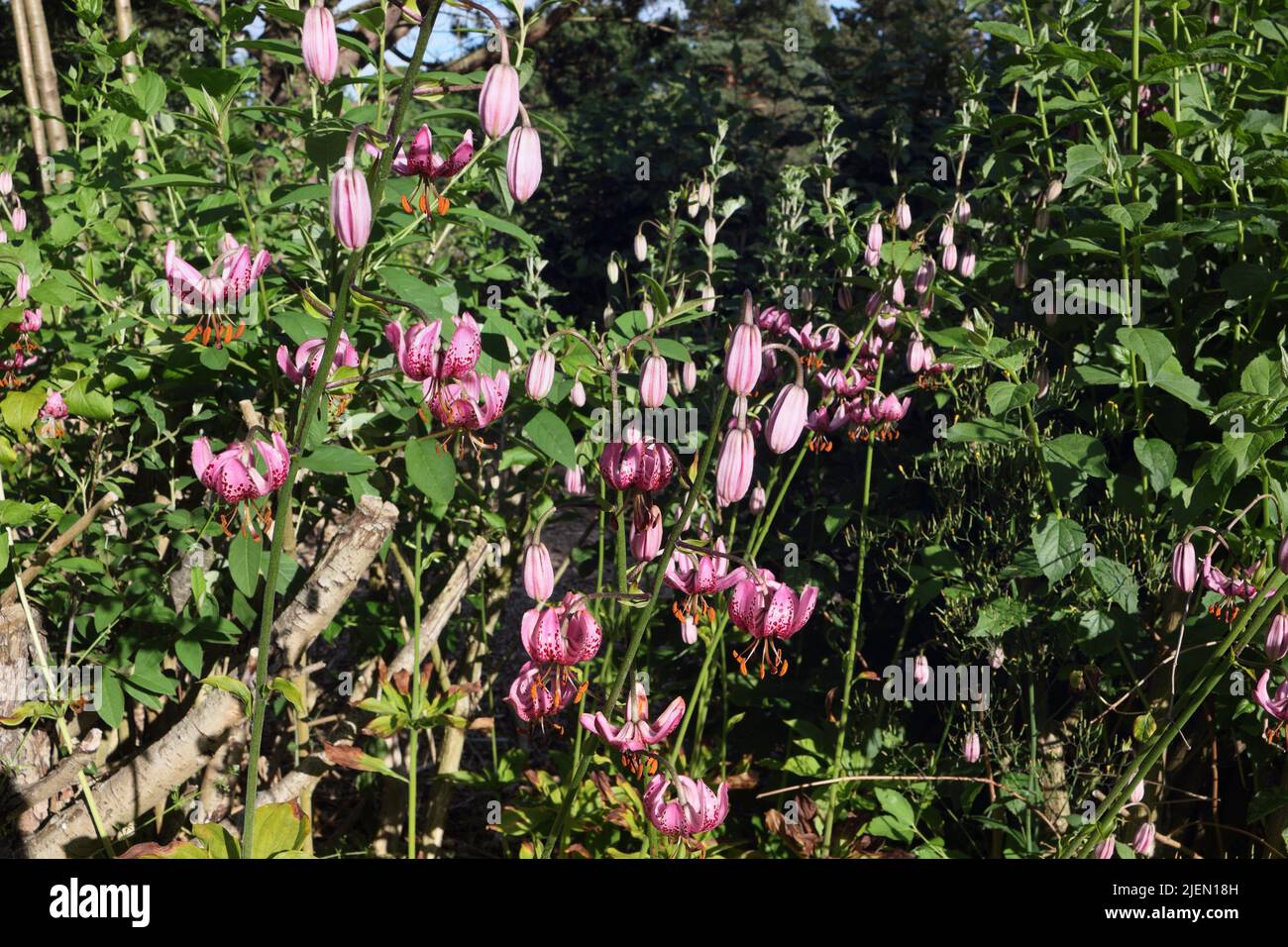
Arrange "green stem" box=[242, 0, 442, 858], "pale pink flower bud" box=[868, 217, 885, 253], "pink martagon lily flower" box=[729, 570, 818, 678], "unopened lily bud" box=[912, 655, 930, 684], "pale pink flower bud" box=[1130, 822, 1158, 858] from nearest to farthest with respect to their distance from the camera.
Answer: "green stem" box=[242, 0, 442, 858] < "pink martagon lily flower" box=[729, 570, 818, 678] < "pale pink flower bud" box=[1130, 822, 1158, 858] < "unopened lily bud" box=[912, 655, 930, 684] < "pale pink flower bud" box=[868, 217, 885, 253]

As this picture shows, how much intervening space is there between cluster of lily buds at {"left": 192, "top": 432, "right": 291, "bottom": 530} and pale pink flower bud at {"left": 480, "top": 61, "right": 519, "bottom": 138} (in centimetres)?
48

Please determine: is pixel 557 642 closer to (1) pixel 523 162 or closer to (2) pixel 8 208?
(1) pixel 523 162

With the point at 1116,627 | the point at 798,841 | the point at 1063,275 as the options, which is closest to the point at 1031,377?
the point at 1063,275

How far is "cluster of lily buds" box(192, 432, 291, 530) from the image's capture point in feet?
4.38

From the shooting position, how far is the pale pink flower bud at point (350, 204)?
1.11m

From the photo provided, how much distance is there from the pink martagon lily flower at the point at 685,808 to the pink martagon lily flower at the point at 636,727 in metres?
0.06

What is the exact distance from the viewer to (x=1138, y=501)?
204cm

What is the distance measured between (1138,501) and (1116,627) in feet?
0.82

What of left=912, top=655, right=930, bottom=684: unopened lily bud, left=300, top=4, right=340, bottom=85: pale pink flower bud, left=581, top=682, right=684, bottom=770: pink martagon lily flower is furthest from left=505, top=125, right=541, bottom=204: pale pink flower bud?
left=912, top=655, right=930, bottom=684: unopened lily bud

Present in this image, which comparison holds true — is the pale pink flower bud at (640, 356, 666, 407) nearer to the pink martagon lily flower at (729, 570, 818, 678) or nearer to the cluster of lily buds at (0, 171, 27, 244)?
the pink martagon lily flower at (729, 570, 818, 678)

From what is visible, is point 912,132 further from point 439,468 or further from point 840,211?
point 439,468

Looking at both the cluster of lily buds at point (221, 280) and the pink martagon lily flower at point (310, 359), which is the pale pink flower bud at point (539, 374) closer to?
the pink martagon lily flower at point (310, 359)

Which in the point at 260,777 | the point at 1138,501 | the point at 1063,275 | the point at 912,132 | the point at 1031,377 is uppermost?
the point at 912,132

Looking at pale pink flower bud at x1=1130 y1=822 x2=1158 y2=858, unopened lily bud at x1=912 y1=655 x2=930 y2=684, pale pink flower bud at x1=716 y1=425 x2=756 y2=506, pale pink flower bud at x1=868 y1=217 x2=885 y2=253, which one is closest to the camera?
pale pink flower bud at x1=716 y1=425 x2=756 y2=506
